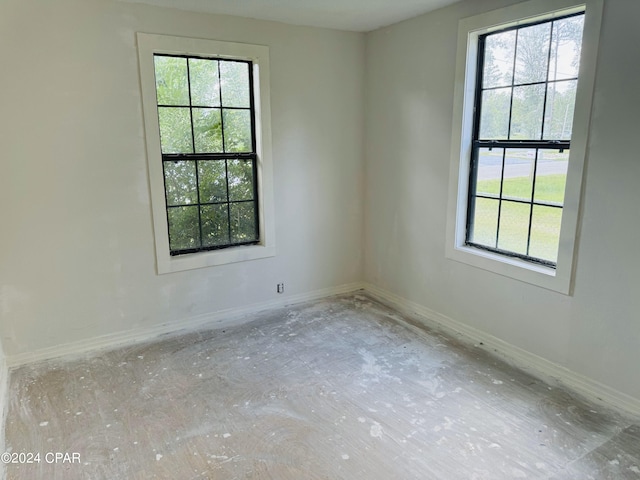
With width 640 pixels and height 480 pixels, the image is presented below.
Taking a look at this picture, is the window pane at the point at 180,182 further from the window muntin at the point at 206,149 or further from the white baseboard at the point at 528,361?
the white baseboard at the point at 528,361

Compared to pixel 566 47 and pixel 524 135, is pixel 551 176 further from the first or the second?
pixel 566 47

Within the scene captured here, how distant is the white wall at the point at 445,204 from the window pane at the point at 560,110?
188mm

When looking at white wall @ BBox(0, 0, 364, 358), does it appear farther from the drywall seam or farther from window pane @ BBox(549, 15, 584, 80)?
window pane @ BBox(549, 15, 584, 80)

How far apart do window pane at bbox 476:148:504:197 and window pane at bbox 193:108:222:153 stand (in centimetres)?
213

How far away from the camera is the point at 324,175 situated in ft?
13.8

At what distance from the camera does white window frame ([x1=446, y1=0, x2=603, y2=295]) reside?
2.50 metres

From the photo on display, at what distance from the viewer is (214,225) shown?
3750mm

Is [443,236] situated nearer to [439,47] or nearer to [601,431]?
[439,47]

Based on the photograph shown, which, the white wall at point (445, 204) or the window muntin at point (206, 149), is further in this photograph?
the window muntin at point (206, 149)

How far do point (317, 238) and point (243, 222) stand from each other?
2.56ft

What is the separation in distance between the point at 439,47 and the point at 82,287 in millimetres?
3346

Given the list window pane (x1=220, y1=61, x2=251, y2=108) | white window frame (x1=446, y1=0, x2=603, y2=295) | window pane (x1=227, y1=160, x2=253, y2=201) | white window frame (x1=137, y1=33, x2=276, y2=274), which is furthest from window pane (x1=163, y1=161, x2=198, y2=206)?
white window frame (x1=446, y1=0, x2=603, y2=295)

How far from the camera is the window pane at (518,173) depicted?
2.94 m

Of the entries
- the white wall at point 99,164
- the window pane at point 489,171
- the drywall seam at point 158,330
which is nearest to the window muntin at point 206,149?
the white wall at point 99,164
